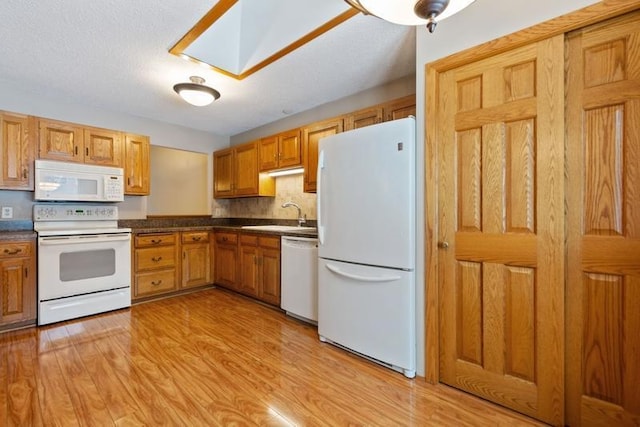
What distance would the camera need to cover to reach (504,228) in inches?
63.6

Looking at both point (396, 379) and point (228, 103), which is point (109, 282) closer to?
point (228, 103)

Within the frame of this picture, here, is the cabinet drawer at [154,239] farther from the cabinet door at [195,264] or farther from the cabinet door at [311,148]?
the cabinet door at [311,148]

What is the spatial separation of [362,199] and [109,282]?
2.90 metres

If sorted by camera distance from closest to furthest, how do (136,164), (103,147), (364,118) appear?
(364,118) < (103,147) < (136,164)

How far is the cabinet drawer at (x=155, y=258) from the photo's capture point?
11.4 ft

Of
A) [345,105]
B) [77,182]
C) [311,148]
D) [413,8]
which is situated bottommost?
[77,182]

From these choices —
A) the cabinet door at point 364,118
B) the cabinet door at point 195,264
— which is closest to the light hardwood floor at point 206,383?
the cabinet door at point 195,264

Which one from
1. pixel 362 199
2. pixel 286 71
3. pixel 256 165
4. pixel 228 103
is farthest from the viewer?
pixel 256 165

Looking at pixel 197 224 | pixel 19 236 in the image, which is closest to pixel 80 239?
pixel 19 236

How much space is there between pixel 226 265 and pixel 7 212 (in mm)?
2254

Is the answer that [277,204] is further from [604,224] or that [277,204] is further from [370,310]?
[604,224]

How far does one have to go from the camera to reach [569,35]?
4.72ft

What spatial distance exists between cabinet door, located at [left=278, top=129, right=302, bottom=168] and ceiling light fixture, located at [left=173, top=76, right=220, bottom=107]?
3.05 ft

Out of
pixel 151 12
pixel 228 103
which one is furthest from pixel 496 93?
pixel 228 103
